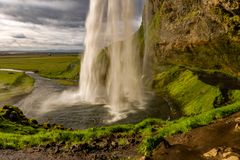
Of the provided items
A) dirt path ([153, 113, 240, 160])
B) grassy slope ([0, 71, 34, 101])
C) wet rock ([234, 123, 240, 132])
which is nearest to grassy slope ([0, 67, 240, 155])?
dirt path ([153, 113, 240, 160])

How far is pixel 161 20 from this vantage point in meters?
111

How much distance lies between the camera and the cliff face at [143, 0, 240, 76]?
193 ft

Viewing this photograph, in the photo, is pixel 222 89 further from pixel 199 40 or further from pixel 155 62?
pixel 155 62

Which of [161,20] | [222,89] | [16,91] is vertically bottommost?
[16,91]

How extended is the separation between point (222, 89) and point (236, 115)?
106ft

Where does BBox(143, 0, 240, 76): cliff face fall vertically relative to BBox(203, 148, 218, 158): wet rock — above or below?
above

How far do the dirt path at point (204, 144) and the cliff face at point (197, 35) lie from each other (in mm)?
33413

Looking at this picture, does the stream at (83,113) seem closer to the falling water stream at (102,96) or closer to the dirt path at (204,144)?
the falling water stream at (102,96)

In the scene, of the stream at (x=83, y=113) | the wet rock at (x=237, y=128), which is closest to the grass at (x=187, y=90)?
the stream at (x=83, y=113)

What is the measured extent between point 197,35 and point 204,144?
71007mm

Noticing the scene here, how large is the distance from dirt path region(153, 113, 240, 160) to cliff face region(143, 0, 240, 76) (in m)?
33.4

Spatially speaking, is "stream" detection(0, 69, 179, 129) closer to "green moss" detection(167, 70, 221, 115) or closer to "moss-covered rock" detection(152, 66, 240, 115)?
"green moss" detection(167, 70, 221, 115)

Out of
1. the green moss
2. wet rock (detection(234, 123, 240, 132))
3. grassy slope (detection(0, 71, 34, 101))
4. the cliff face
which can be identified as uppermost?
the cliff face

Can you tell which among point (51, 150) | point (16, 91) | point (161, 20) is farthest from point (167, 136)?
point (161, 20)
